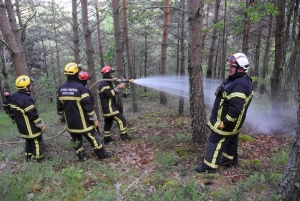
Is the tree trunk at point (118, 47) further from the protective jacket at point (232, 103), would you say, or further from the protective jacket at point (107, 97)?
the protective jacket at point (232, 103)

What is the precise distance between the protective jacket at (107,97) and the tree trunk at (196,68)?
8.38ft

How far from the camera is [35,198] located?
383cm

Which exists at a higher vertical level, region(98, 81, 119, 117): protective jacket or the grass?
region(98, 81, 119, 117): protective jacket

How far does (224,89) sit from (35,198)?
400cm

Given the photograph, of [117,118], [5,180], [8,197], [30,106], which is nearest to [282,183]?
[8,197]

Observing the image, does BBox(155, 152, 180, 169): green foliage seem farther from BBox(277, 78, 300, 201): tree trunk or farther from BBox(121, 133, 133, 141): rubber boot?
BBox(277, 78, 300, 201): tree trunk

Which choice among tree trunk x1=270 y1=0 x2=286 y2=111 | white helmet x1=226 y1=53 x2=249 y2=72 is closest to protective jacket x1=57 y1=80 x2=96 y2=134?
white helmet x1=226 y1=53 x2=249 y2=72

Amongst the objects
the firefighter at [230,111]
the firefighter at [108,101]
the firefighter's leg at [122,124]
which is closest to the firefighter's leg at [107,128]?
the firefighter at [108,101]

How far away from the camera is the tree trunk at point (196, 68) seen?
208 inches

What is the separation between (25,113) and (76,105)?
52.0 inches

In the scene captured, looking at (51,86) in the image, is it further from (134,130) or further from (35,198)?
(35,198)

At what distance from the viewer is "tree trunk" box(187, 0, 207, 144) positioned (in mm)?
5289

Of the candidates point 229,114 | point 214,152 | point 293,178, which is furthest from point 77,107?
point 293,178

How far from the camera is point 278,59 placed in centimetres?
751
